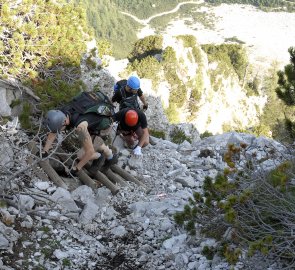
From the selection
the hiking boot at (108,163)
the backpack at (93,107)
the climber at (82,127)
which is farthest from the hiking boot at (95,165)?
the backpack at (93,107)

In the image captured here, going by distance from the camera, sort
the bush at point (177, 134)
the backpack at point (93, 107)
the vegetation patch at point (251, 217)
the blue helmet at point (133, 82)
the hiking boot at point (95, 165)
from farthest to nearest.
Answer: the bush at point (177, 134) → the blue helmet at point (133, 82) → the hiking boot at point (95, 165) → the backpack at point (93, 107) → the vegetation patch at point (251, 217)

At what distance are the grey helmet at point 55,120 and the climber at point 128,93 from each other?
7.58 ft

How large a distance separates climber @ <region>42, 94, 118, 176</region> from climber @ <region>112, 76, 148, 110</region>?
4.87 ft

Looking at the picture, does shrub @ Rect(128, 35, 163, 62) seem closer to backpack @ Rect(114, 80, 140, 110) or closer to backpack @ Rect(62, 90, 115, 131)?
backpack @ Rect(114, 80, 140, 110)

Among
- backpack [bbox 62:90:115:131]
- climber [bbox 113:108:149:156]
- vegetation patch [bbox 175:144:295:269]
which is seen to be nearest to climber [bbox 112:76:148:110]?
climber [bbox 113:108:149:156]

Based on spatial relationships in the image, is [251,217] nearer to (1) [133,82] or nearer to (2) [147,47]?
(1) [133,82]

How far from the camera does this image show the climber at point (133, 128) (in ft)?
26.6

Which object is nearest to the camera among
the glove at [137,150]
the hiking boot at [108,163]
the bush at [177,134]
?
the hiking boot at [108,163]

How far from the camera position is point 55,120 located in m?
6.56

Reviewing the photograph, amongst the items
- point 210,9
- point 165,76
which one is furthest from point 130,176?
point 210,9

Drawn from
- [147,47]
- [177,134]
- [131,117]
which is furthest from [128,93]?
[147,47]

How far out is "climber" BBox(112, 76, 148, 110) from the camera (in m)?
8.86

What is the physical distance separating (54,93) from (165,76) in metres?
30.5

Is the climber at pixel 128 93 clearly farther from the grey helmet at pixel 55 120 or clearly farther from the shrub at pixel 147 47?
the shrub at pixel 147 47
